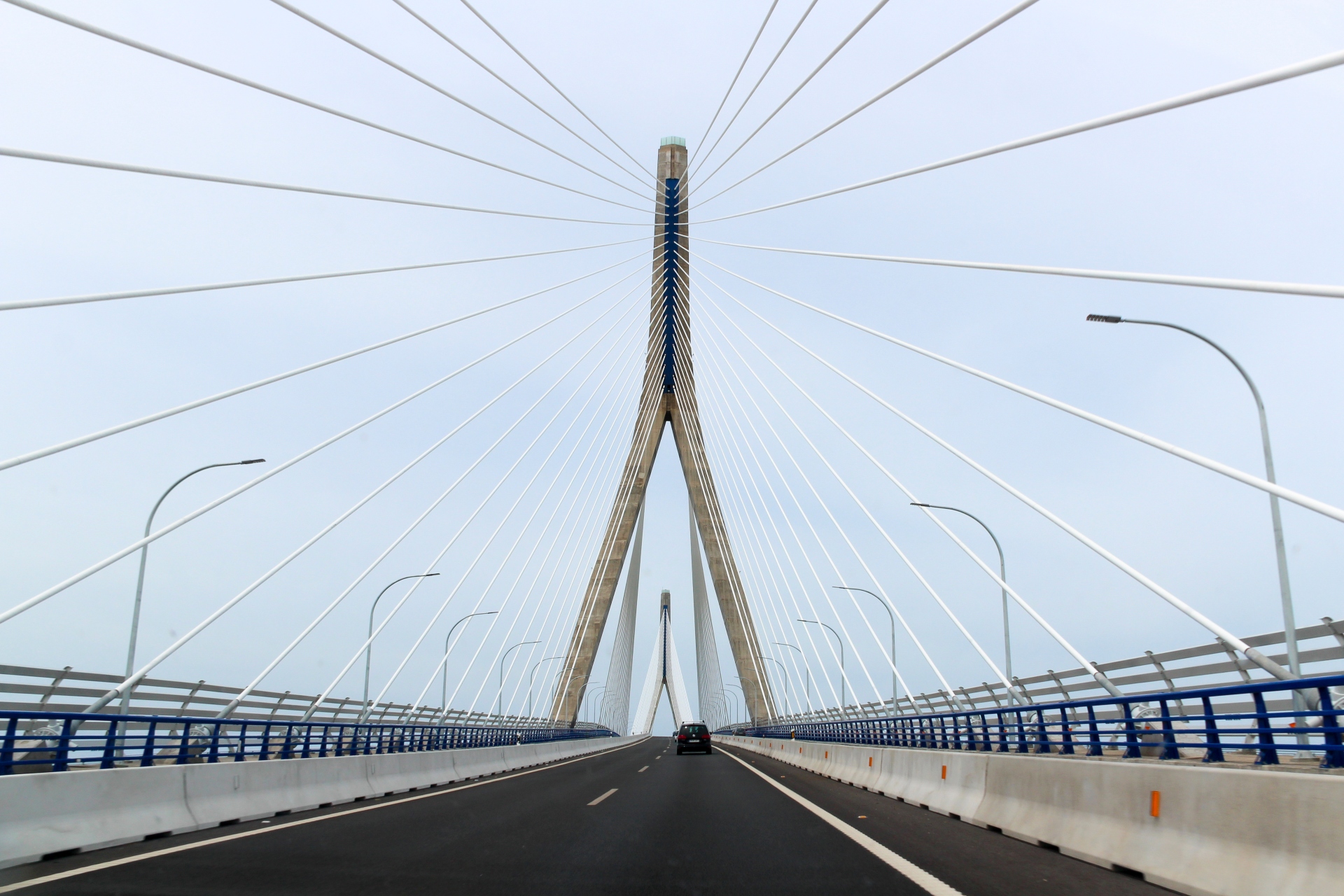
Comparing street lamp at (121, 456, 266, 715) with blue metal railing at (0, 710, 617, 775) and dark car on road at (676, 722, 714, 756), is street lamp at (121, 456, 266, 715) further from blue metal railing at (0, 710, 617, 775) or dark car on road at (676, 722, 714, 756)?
dark car on road at (676, 722, 714, 756)

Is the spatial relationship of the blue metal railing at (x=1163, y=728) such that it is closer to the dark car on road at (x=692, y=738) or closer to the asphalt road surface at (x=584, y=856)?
the asphalt road surface at (x=584, y=856)

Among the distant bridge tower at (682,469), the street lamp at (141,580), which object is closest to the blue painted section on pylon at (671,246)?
the distant bridge tower at (682,469)

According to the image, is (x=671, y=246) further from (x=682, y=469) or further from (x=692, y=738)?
(x=692, y=738)

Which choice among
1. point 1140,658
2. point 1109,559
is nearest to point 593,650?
point 1140,658

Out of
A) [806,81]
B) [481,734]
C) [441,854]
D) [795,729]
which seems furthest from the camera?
[795,729]

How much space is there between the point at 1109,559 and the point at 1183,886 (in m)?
4.14

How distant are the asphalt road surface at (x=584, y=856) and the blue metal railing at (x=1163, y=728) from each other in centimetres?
141

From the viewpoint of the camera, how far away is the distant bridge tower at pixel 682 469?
3650 centimetres

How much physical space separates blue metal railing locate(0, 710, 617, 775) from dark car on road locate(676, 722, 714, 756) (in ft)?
48.5

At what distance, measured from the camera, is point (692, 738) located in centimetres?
4419

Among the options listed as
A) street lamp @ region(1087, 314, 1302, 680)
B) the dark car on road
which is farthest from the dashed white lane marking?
the dark car on road

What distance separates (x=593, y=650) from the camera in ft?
148

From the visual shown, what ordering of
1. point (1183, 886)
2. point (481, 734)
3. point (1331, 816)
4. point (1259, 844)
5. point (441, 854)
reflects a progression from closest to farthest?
1. point (1331, 816)
2. point (1259, 844)
3. point (1183, 886)
4. point (441, 854)
5. point (481, 734)

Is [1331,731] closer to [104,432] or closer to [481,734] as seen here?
[104,432]
